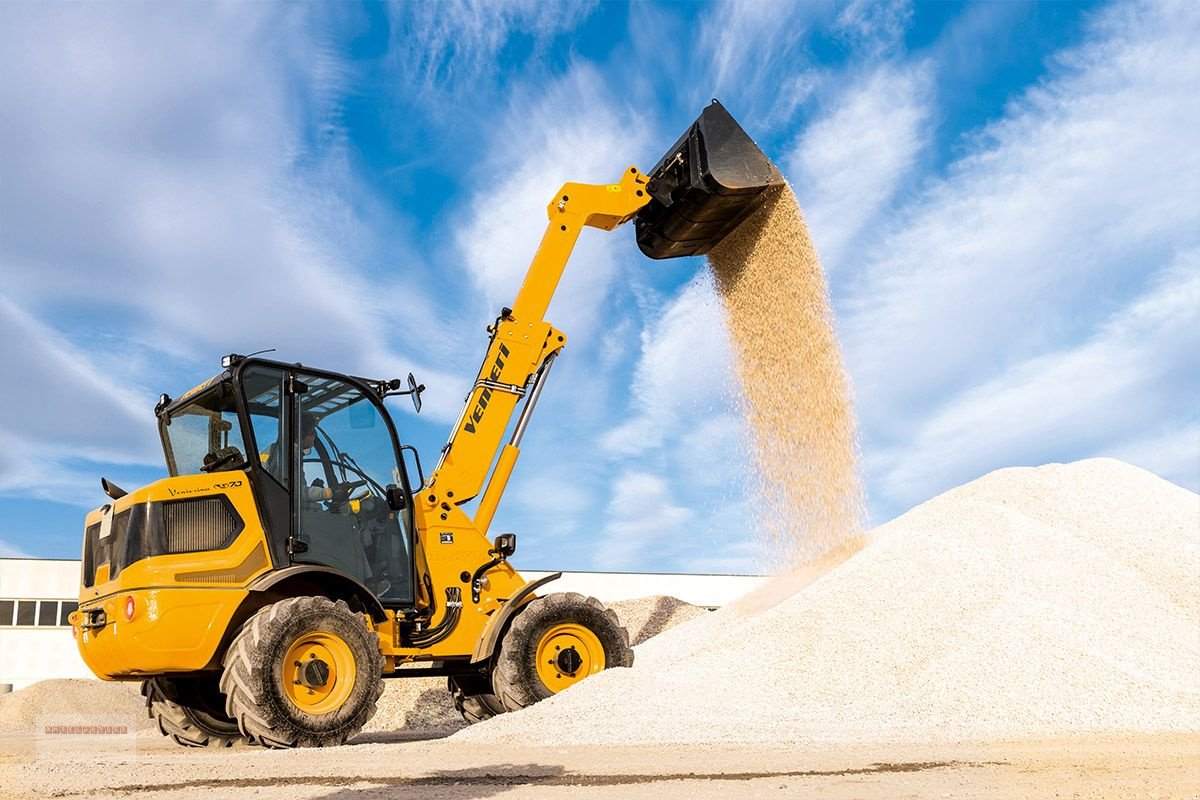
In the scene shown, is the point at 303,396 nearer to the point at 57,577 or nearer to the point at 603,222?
the point at 603,222

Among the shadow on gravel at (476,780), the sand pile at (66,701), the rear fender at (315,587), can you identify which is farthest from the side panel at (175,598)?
the sand pile at (66,701)

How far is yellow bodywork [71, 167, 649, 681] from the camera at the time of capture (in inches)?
267

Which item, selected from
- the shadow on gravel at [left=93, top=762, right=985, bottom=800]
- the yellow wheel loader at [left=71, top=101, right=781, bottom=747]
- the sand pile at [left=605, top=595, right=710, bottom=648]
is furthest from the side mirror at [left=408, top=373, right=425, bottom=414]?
the sand pile at [left=605, top=595, right=710, bottom=648]

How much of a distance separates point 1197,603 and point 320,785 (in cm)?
955

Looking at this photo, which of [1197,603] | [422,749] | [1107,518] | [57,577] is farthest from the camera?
[57,577]

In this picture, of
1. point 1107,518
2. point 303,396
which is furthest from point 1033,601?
point 303,396

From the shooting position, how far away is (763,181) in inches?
392

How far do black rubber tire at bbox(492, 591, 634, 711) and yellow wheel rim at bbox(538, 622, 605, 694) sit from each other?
0.19ft

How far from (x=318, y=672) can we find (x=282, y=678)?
287 mm

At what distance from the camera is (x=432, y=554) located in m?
8.52

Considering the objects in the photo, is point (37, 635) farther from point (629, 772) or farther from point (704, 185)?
point (629, 772)

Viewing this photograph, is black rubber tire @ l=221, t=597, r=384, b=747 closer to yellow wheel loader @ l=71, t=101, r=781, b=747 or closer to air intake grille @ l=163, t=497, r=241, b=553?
yellow wheel loader @ l=71, t=101, r=781, b=747

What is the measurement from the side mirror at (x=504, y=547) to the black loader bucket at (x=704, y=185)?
360 cm

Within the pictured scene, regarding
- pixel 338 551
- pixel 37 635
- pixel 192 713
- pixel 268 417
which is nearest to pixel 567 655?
pixel 338 551
